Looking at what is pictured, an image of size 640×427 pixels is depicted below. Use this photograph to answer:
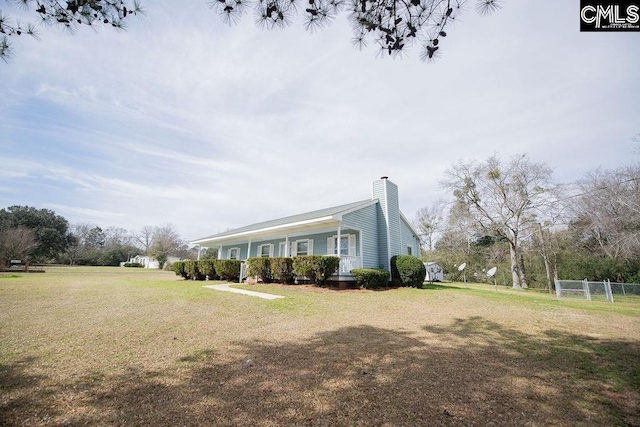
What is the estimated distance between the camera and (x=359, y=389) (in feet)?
10.6

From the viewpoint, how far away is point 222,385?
3.31 metres

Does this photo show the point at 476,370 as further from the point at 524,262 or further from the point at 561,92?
the point at 524,262

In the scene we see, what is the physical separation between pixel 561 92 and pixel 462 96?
416 centimetres

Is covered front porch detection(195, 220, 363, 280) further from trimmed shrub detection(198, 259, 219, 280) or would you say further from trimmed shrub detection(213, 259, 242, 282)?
trimmed shrub detection(198, 259, 219, 280)

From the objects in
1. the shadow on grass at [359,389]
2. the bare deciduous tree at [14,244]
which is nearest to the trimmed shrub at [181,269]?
the shadow on grass at [359,389]

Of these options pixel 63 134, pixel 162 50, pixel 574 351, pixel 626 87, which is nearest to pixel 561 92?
pixel 626 87

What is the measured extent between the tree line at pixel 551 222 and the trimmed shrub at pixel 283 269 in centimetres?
1215

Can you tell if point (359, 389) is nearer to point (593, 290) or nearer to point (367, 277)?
point (367, 277)

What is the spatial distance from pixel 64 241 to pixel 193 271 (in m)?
42.6

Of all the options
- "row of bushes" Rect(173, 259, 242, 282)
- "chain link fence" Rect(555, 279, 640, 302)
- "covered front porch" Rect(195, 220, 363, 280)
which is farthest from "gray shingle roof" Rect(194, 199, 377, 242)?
"chain link fence" Rect(555, 279, 640, 302)

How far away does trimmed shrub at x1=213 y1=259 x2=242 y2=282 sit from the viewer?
15.9 m

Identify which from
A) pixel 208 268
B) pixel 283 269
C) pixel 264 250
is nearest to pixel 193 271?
pixel 208 268

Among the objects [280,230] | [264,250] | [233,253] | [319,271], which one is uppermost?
[280,230]

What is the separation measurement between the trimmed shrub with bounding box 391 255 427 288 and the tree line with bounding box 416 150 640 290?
6.87 metres
